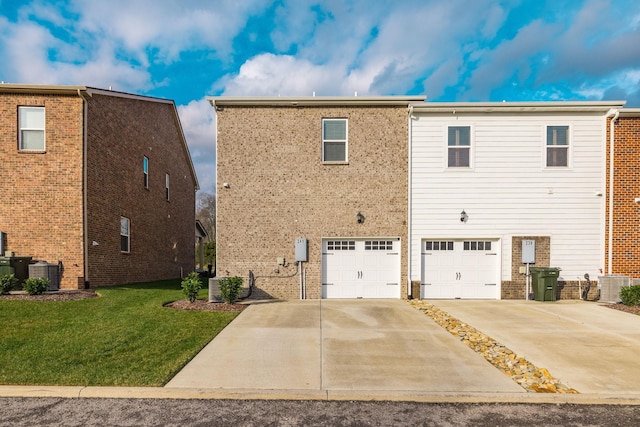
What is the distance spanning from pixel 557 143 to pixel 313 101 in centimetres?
851

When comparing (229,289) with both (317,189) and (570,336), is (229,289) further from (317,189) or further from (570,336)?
(570,336)

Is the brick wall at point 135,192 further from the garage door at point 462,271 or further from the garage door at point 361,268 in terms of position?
the garage door at point 462,271

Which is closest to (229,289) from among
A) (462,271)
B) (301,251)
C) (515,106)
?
(301,251)

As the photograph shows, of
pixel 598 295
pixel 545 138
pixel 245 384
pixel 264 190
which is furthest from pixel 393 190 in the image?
pixel 245 384

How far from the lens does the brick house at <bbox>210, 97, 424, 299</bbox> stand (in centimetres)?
1173

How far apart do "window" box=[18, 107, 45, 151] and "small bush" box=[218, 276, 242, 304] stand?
27.1 feet

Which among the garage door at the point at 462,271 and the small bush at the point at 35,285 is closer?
the small bush at the point at 35,285

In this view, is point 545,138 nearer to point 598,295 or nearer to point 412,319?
point 598,295

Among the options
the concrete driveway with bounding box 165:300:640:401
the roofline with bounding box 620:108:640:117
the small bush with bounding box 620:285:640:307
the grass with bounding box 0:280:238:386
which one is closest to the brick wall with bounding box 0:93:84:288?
the grass with bounding box 0:280:238:386

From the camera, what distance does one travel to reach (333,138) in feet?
39.2

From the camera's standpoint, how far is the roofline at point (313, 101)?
38.3ft

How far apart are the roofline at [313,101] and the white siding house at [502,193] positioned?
31.9 inches

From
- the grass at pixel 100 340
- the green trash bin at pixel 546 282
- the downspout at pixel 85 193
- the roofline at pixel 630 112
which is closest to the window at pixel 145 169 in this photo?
the downspout at pixel 85 193

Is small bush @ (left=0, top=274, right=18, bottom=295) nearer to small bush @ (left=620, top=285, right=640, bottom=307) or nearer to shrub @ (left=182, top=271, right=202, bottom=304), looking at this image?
shrub @ (left=182, top=271, right=202, bottom=304)
